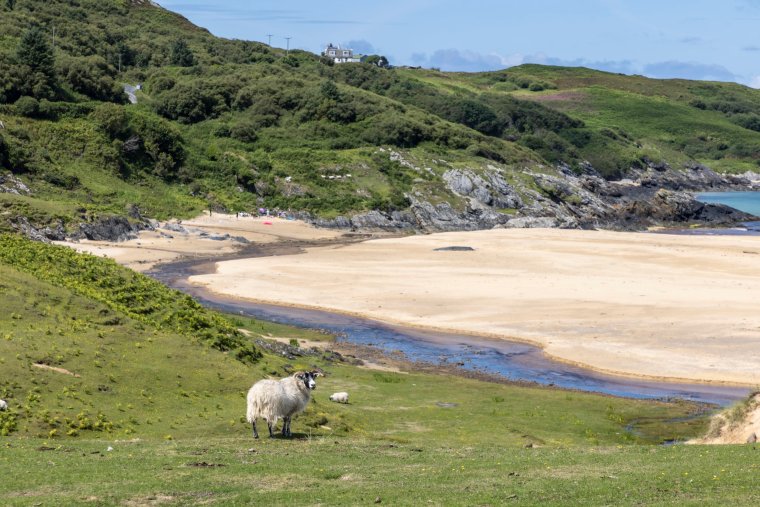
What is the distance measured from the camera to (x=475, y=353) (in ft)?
145

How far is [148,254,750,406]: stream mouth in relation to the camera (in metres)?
36.8

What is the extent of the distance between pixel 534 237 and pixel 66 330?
66.7m

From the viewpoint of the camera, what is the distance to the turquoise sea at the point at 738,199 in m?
139

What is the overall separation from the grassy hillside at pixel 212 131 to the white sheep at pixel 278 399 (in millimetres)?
55439

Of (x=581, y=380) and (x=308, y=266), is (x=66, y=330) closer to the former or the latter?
(x=581, y=380)

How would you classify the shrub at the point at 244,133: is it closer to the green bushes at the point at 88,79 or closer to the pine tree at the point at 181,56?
the green bushes at the point at 88,79

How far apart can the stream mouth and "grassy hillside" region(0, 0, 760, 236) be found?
97.9 ft

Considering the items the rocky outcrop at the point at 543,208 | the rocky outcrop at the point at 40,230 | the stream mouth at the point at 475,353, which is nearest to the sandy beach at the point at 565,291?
the stream mouth at the point at 475,353

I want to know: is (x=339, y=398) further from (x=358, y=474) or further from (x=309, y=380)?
(x=358, y=474)

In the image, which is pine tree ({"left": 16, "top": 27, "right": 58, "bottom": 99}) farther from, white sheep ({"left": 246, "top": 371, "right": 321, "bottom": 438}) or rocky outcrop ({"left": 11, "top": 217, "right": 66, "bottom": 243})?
white sheep ({"left": 246, "top": 371, "right": 321, "bottom": 438})

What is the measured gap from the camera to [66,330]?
28328 millimetres

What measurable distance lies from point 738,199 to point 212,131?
296 feet

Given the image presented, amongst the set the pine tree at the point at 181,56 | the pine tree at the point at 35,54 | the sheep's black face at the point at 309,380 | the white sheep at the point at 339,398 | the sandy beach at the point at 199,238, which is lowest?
the white sheep at the point at 339,398

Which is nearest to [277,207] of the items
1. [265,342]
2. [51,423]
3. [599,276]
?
[599,276]
